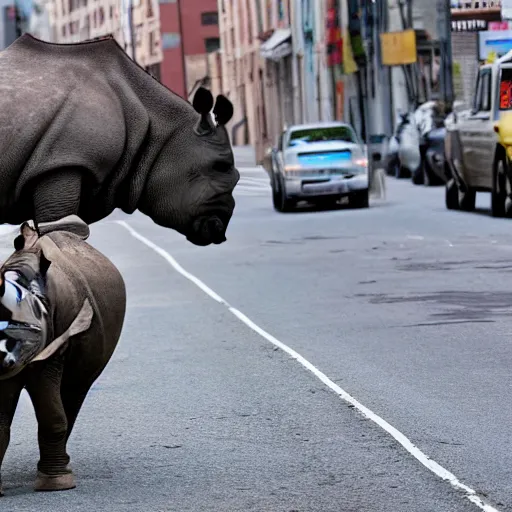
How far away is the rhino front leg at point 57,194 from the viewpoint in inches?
332

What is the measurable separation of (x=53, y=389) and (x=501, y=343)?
18.4 feet

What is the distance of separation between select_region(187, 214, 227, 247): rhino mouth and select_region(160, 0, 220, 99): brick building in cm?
9747

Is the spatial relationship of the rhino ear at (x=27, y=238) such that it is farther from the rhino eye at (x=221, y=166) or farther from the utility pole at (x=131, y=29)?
the utility pole at (x=131, y=29)

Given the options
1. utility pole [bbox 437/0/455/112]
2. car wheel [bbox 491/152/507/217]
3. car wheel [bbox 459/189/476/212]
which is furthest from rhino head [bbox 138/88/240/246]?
utility pole [bbox 437/0/455/112]

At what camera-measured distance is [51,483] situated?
7281 millimetres

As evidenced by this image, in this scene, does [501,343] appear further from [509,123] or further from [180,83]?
[180,83]

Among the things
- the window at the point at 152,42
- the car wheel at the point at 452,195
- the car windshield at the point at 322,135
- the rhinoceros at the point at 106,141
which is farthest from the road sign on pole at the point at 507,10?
the window at the point at 152,42

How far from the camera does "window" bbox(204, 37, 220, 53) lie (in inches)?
4264

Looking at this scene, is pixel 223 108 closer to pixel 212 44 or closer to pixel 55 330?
pixel 55 330

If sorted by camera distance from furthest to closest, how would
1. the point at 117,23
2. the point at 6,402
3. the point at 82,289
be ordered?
the point at 117,23 < the point at 82,289 < the point at 6,402

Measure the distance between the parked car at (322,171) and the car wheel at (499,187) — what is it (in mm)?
5675

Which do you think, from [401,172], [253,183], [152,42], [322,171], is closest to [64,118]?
[322,171]

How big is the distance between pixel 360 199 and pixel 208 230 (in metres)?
24.1

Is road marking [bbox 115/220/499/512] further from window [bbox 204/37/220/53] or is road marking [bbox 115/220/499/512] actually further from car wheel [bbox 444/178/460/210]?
window [bbox 204/37/220/53]
